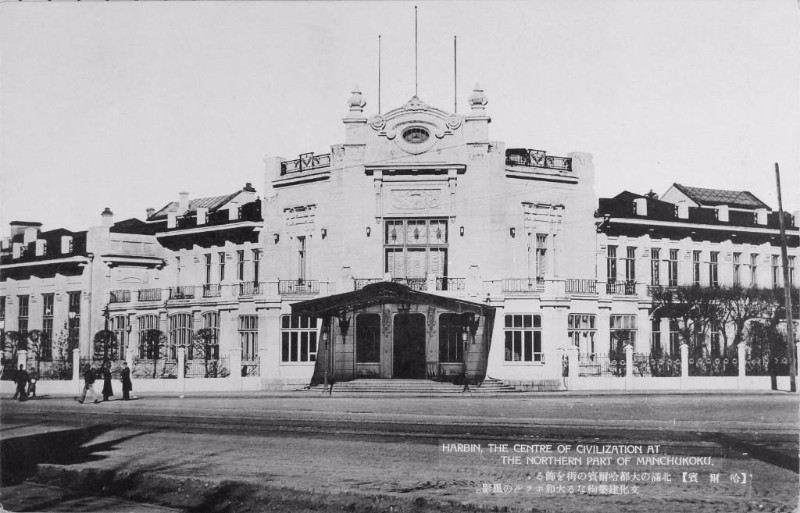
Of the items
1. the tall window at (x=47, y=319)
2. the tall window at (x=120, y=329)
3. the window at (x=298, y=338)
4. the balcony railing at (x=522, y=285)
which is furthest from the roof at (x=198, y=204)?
the balcony railing at (x=522, y=285)

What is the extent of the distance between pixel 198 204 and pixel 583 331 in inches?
477

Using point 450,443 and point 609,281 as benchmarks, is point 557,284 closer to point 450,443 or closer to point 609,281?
point 609,281

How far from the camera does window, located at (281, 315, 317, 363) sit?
2125 centimetres

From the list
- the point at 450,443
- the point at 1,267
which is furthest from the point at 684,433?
the point at 1,267

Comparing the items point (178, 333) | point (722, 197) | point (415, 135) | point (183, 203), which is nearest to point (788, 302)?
point (722, 197)

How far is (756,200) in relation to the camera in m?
14.4

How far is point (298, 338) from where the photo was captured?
69.9ft

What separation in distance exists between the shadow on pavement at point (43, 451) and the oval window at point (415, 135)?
40.3 feet

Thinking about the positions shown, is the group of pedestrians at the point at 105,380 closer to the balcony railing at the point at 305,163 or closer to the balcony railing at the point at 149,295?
the balcony railing at the point at 149,295

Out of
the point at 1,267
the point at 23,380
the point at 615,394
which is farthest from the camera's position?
the point at 615,394

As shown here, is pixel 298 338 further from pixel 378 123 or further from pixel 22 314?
pixel 22 314

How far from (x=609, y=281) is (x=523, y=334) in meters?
2.98

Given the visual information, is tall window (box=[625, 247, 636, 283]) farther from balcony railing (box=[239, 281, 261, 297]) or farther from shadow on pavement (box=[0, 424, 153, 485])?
shadow on pavement (box=[0, 424, 153, 485])

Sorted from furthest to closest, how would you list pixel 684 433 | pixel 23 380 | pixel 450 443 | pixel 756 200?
pixel 23 380
pixel 756 200
pixel 684 433
pixel 450 443
